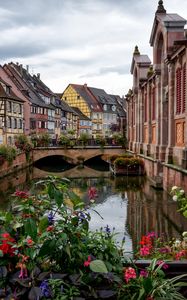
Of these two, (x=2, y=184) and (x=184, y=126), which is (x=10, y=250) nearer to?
(x=184, y=126)

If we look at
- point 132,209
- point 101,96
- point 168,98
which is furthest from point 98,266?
point 101,96

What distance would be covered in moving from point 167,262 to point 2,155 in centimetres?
2954

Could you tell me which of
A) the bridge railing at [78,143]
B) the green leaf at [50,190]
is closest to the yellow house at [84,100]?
the bridge railing at [78,143]

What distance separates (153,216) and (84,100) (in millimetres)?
74030

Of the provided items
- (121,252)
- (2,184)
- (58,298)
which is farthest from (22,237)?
(2,184)

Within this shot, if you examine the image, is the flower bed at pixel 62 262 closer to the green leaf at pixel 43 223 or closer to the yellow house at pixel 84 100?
the green leaf at pixel 43 223

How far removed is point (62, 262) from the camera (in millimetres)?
3762

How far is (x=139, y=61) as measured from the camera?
137 feet

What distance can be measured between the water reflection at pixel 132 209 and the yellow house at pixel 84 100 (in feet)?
195

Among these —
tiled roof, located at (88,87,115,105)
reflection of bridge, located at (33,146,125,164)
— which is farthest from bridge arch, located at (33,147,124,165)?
tiled roof, located at (88,87,115,105)

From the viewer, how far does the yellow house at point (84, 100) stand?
89562mm

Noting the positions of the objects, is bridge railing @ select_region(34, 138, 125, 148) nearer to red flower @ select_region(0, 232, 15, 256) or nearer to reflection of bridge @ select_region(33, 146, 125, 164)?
reflection of bridge @ select_region(33, 146, 125, 164)

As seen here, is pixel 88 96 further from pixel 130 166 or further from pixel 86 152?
pixel 130 166

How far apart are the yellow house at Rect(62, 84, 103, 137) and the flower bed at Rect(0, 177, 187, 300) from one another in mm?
85627
